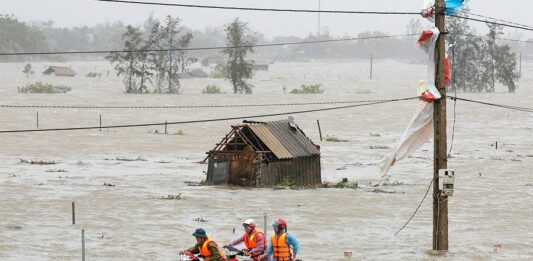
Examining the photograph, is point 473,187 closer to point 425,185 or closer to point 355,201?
point 425,185

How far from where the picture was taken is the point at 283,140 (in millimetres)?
40281

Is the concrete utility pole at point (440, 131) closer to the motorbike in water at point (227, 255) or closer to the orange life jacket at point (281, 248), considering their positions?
the motorbike in water at point (227, 255)

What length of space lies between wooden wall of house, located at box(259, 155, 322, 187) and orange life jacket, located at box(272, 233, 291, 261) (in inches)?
788

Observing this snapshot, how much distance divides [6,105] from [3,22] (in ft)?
397

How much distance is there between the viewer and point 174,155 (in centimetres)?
5269

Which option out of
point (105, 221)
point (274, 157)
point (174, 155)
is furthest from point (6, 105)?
point (105, 221)

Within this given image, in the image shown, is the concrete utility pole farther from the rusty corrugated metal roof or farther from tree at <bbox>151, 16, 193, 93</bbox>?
tree at <bbox>151, 16, 193, 93</bbox>

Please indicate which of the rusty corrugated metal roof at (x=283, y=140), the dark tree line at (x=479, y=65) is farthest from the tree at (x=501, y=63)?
the rusty corrugated metal roof at (x=283, y=140)

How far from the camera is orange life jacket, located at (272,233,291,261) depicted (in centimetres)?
1886

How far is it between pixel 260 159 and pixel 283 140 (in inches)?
71.5

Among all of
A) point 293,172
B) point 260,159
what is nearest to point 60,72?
point 293,172

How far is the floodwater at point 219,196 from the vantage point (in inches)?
1071

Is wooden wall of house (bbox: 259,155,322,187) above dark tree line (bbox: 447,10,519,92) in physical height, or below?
below

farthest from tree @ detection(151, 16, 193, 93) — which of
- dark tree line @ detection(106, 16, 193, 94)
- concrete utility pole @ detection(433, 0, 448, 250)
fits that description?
concrete utility pole @ detection(433, 0, 448, 250)
